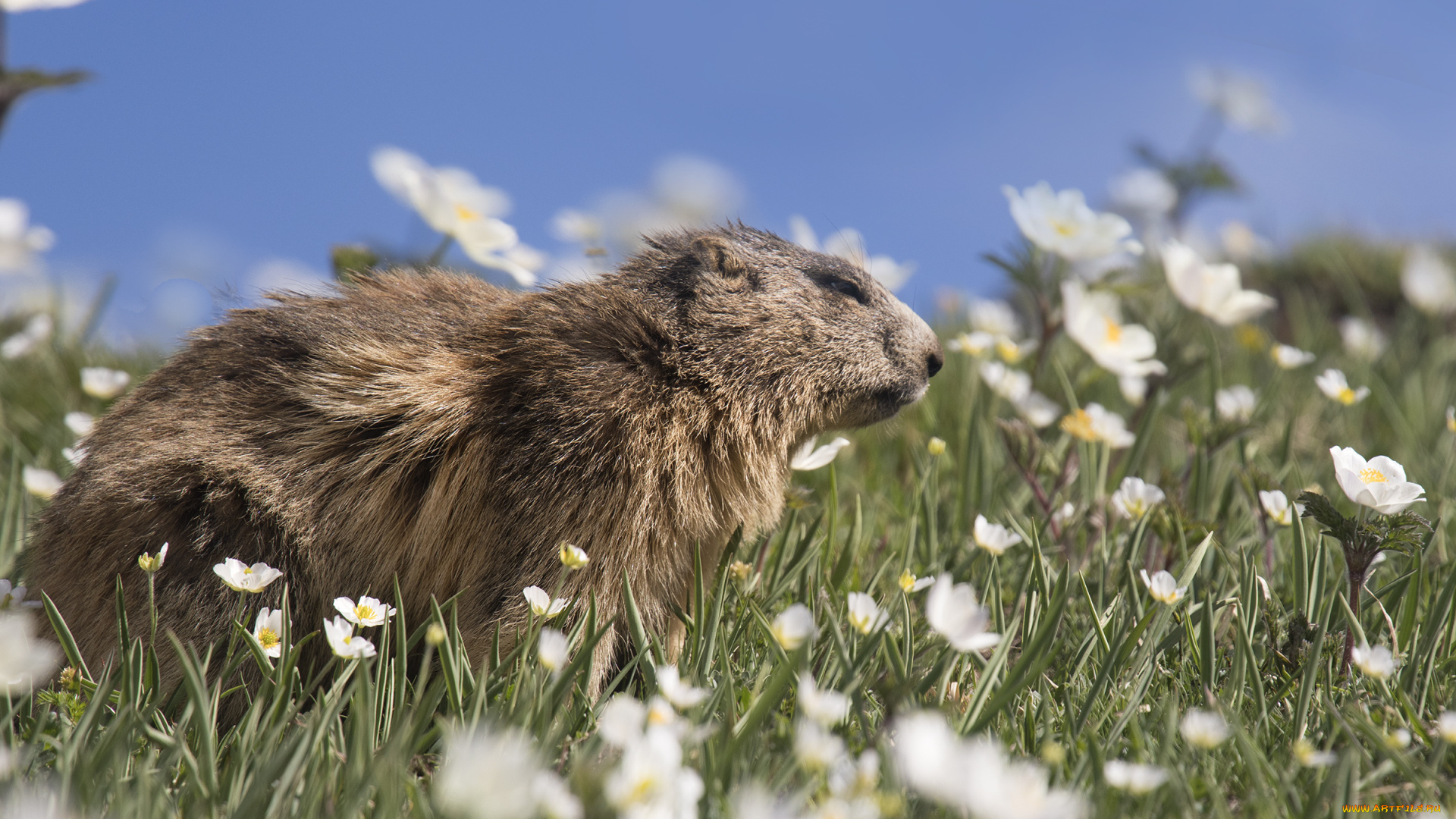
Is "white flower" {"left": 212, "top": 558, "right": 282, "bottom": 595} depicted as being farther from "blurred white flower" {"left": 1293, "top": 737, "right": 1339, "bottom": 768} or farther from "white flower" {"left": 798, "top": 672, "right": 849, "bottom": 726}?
"blurred white flower" {"left": 1293, "top": 737, "right": 1339, "bottom": 768}

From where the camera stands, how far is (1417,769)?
2072 mm

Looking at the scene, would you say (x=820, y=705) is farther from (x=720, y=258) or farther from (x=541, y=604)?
(x=720, y=258)

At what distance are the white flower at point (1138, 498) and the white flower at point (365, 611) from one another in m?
2.26

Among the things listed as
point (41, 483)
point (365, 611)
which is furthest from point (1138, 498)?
point (41, 483)

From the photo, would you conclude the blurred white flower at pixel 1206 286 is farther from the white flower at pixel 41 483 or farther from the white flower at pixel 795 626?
the white flower at pixel 41 483

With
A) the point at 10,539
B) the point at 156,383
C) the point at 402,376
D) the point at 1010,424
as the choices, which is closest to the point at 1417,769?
the point at 1010,424

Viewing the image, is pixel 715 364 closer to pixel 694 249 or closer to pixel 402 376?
pixel 694 249

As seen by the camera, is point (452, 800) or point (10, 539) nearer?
point (452, 800)

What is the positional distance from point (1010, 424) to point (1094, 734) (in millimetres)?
1549

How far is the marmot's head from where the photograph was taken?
118 inches

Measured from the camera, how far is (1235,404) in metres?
4.21

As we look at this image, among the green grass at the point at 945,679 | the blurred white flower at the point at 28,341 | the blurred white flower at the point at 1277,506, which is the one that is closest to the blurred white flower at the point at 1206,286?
the green grass at the point at 945,679

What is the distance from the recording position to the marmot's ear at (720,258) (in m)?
3.14

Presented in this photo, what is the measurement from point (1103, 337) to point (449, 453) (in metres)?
2.49
